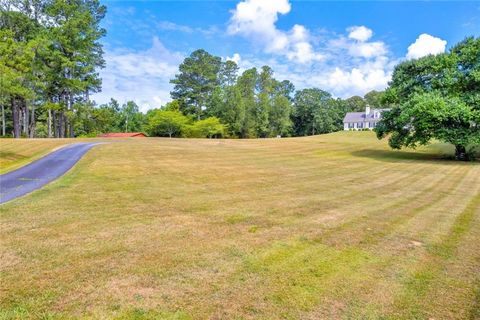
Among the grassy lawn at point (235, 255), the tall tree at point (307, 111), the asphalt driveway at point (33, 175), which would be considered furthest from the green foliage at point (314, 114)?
the grassy lawn at point (235, 255)

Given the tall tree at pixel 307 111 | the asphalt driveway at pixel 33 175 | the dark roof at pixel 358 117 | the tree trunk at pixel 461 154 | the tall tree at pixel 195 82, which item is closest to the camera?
the asphalt driveway at pixel 33 175

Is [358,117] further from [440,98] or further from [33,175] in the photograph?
[33,175]

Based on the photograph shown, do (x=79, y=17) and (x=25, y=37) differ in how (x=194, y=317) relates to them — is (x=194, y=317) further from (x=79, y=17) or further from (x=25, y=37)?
(x=25, y=37)

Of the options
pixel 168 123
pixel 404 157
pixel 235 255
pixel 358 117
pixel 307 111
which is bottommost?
pixel 235 255

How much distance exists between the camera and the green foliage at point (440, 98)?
22.7 metres

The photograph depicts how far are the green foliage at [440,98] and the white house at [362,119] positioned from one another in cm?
5439

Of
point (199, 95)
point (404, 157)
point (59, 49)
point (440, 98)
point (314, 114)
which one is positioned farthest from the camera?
point (314, 114)

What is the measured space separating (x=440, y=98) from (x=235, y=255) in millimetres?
24192

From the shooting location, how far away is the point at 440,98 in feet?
75.0

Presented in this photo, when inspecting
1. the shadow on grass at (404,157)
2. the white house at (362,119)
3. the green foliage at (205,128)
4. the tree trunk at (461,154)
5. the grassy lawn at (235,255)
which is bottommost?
the grassy lawn at (235,255)

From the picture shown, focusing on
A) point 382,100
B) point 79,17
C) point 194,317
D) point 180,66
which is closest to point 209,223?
point 194,317

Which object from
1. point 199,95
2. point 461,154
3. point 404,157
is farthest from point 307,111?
point 461,154

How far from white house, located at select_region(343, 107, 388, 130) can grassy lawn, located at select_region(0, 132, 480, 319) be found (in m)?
76.3

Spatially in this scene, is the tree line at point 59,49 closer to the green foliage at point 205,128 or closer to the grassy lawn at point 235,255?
the green foliage at point 205,128
